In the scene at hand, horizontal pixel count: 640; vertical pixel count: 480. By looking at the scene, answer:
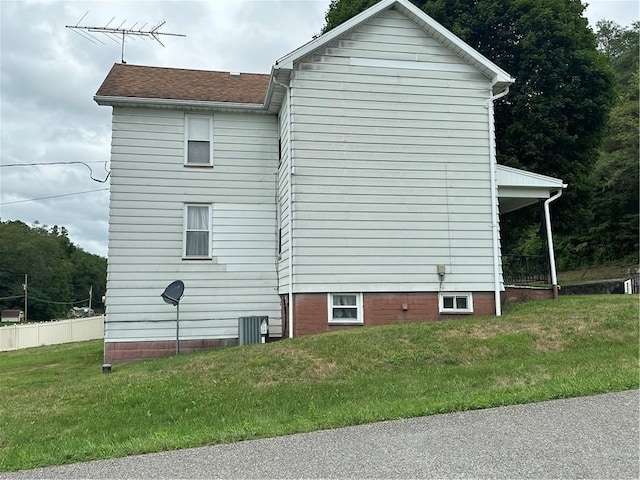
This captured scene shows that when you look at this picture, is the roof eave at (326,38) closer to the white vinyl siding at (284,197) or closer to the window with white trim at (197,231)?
the white vinyl siding at (284,197)

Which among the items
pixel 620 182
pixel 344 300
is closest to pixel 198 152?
pixel 344 300

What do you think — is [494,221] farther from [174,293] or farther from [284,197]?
[174,293]

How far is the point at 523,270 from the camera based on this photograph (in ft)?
50.0

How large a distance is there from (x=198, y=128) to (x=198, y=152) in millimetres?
625

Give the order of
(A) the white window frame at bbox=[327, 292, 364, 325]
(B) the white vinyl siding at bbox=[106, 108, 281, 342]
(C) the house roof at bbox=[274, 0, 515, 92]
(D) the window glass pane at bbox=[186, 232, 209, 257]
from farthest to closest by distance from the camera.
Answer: (D) the window glass pane at bbox=[186, 232, 209, 257]
(B) the white vinyl siding at bbox=[106, 108, 281, 342]
(C) the house roof at bbox=[274, 0, 515, 92]
(A) the white window frame at bbox=[327, 292, 364, 325]

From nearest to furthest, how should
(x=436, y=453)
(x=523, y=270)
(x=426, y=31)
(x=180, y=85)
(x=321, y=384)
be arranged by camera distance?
Answer: (x=436, y=453), (x=321, y=384), (x=426, y=31), (x=180, y=85), (x=523, y=270)

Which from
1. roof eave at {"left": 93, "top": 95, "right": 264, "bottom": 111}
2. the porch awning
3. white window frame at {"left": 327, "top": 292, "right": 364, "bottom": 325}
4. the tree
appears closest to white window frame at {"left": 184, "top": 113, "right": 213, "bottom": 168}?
roof eave at {"left": 93, "top": 95, "right": 264, "bottom": 111}

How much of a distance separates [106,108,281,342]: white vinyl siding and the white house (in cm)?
3

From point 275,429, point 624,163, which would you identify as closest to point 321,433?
point 275,429

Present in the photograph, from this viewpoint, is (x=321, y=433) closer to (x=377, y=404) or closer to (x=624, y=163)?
(x=377, y=404)

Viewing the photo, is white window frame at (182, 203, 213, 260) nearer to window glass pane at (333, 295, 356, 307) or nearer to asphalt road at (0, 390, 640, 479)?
window glass pane at (333, 295, 356, 307)

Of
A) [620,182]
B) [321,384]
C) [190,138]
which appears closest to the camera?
[321,384]

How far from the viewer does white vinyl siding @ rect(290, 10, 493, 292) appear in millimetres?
11898

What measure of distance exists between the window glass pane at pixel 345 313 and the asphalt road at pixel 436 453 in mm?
6264
